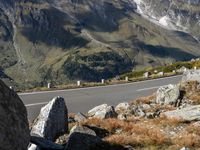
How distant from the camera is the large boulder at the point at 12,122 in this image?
777cm

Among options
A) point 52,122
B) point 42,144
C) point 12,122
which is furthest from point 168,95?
point 12,122

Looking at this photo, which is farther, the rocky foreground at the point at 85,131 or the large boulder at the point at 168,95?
the large boulder at the point at 168,95

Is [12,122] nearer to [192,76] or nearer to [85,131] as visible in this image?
[85,131]

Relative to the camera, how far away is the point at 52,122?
1368 centimetres

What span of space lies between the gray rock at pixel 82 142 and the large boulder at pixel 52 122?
1.79 m

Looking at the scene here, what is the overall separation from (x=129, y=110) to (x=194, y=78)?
667cm

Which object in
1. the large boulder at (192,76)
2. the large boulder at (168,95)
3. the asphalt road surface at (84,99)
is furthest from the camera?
the asphalt road surface at (84,99)

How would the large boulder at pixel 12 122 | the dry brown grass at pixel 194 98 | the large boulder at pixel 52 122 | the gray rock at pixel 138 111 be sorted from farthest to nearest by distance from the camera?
1. the dry brown grass at pixel 194 98
2. the gray rock at pixel 138 111
3. the large boulder at pixel 52 122
4. the large boulder at pixel 12 122

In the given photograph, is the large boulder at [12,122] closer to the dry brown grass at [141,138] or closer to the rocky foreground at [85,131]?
the rocky foreground at [85,131]

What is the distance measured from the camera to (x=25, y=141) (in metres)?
8.35

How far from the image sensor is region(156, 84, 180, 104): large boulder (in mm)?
24755

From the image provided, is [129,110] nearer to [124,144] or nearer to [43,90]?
[124,144]

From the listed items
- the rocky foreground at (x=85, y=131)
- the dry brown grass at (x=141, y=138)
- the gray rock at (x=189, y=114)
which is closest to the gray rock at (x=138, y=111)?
the rocky foreground at (x=85, y=131)

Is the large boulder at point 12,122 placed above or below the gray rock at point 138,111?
above
